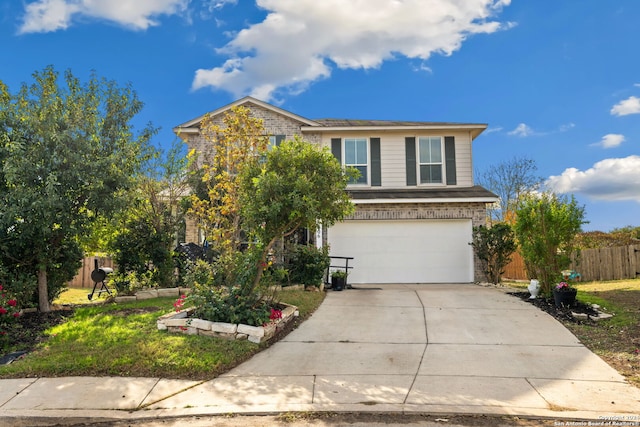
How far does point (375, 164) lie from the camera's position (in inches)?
655

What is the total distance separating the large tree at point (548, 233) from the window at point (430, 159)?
5.31 meters

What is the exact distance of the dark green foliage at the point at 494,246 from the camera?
14164 millimetres

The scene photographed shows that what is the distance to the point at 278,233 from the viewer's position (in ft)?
27.2

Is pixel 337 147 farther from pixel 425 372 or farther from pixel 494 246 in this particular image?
pixel 425 372

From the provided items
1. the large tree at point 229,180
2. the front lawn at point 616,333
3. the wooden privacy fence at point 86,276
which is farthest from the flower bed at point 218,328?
the wooden privacy fence at point 86,276

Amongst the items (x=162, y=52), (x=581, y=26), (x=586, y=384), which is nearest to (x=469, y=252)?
(x=581, y=26)

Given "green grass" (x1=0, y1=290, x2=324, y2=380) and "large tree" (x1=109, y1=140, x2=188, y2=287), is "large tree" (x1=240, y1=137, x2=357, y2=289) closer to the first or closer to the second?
"green grass" (x1=0, y1=290, x2=324, y2=380)

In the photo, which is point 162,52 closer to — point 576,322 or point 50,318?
A: point 50,318

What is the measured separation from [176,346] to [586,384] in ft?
18.2

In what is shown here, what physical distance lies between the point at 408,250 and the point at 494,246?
8.90ft

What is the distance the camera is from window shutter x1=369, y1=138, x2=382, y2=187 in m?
16.6

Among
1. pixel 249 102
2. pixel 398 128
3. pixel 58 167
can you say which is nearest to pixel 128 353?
pixel 58 167

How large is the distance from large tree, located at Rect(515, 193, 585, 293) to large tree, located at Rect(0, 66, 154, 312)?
9.59m

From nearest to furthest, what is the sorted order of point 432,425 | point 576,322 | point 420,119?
point 432,425
point 576,322
point 420,119
